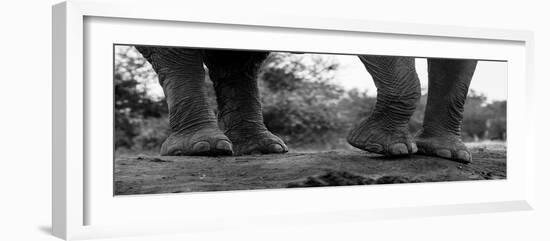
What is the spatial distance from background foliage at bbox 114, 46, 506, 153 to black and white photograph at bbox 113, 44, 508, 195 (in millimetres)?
11

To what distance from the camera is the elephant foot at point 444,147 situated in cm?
815

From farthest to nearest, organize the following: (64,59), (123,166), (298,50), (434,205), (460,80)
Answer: (460,80) < (434,205) < (298,50) < (123,166) < (64,59)

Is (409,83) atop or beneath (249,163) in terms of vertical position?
atop

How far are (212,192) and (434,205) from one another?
1.97 metres

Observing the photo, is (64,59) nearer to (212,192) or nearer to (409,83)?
(212,192)

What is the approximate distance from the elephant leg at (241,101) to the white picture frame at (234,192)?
58 cm

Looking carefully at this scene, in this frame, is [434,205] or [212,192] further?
[434,205]

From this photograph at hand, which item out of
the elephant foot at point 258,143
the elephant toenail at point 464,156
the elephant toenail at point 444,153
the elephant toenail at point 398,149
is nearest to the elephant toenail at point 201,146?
the elephant foot at point 258,143

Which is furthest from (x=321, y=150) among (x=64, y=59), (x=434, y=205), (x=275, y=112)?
(x=64, y=59)

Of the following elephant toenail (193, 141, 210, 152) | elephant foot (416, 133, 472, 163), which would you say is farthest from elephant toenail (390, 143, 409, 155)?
elephant toenail (193, 141, 210, 152)

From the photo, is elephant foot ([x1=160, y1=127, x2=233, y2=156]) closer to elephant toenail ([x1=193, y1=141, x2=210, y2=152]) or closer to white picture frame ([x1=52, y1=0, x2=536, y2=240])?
elephant toenail ([x1=193, y1=141, x2=210, y2=152])

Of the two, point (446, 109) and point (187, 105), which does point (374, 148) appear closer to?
point (446, 109)

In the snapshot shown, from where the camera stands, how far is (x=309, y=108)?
811 centimetres

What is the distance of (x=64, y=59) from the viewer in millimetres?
6184
